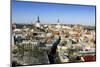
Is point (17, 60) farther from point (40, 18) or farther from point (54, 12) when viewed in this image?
point (54, 12)

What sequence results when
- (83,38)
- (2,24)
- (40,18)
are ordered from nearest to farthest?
1. (2,24)
2. (40,18)
3. (83,38)

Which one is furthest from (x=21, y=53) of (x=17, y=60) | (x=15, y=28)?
(x=15, y=28)

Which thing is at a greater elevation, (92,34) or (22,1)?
(22,1)

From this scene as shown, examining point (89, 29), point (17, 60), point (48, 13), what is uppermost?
point (48, 13)

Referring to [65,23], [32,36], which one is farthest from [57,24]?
[32,36]

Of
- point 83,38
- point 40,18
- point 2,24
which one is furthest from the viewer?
point 83,38

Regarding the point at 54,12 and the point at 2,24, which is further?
the point at 54,12

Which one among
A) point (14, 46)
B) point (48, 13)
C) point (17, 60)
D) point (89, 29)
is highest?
point (48, 13)

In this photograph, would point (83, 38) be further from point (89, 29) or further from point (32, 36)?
point (32, 36)

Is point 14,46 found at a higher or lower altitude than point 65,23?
lower
